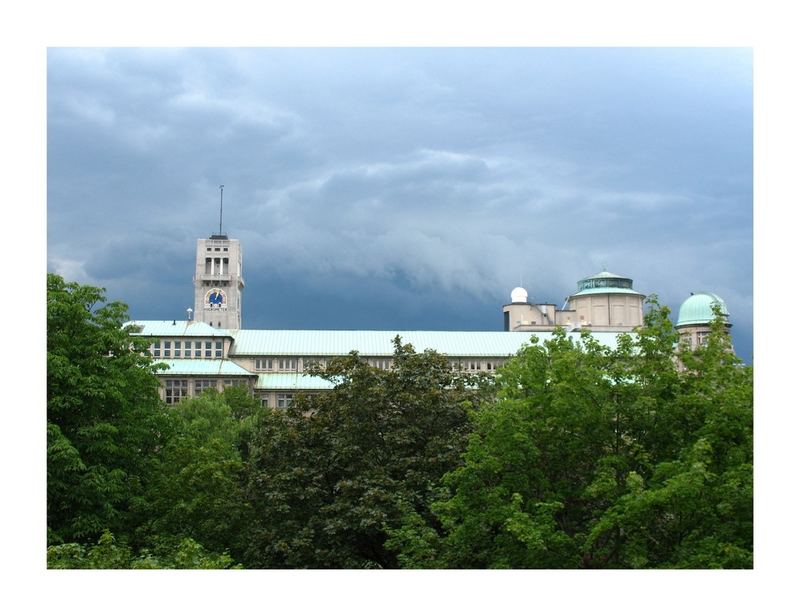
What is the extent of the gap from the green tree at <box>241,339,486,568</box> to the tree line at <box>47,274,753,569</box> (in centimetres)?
7

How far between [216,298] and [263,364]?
2163 inches

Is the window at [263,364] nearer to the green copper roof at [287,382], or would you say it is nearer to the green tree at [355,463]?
the green copper roof at [287,382]

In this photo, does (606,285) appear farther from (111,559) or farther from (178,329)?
(111,559)

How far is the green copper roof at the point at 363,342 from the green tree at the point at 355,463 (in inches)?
3456

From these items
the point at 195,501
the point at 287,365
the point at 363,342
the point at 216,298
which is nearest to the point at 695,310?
the point at 363,342

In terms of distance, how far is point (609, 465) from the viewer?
85.3ft

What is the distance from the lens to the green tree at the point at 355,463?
3212cm

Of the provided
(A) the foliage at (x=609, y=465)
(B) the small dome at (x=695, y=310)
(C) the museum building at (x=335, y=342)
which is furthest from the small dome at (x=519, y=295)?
(A) the foliage at (x=609, y=465)

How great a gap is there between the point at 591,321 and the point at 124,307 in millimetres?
120282

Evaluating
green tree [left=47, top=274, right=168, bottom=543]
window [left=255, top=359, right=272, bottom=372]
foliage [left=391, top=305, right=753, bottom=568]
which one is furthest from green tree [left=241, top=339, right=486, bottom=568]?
window [left=255, top=359, right=272, bottom=372]

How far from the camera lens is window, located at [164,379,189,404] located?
375 feet
